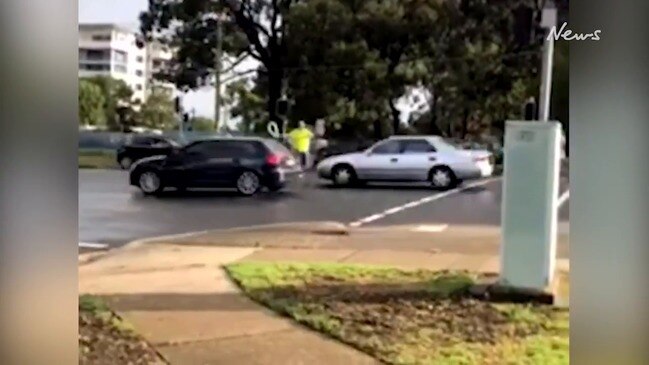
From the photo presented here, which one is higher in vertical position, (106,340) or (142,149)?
(142,149)

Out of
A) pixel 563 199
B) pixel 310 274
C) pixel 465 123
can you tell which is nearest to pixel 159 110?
pixel 310 274

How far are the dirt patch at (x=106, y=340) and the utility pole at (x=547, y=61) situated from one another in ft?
4.13

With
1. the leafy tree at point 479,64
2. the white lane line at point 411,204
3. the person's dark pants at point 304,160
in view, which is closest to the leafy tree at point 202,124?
the person's dark pants at point 304,160

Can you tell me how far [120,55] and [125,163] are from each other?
1.01ft

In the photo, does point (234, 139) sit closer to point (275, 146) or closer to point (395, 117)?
point (275, 146)

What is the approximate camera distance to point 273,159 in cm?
274

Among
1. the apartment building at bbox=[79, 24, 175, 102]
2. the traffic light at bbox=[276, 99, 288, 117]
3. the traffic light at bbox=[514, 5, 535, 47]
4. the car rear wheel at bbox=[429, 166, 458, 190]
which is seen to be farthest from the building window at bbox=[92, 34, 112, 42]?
the traffic light at bbox=[514, 5, 535, 47]

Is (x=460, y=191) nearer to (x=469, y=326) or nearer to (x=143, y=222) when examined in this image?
(x=469, y=326)

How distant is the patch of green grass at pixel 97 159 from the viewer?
2719 mm

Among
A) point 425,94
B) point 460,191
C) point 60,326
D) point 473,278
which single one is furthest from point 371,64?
point 60,326

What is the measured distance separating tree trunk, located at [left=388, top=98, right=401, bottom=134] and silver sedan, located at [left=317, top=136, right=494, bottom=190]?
25mm

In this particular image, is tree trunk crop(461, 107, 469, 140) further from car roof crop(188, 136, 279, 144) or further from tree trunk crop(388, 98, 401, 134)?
car roof crop(188, 136, 279, 144)

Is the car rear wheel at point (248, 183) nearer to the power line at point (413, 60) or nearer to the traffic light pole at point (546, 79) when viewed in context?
the power line at point (413, 60)

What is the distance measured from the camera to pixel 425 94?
8.80 ft
